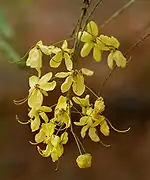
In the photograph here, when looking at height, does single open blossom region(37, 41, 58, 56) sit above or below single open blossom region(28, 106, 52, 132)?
above

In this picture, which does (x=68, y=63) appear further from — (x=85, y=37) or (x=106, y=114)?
(x=106, y=114)

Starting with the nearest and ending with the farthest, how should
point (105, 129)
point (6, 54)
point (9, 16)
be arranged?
point (105, 129) → point (6, 54) → point (9, 16)

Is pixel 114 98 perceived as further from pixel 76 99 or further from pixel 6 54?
pixel 76 99

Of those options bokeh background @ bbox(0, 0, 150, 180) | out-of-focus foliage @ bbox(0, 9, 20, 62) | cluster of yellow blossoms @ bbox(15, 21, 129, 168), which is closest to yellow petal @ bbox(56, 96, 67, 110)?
cluster of yellow blossoms @ bbox(15, 21, 129, 168)

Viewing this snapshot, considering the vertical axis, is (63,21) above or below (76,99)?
above

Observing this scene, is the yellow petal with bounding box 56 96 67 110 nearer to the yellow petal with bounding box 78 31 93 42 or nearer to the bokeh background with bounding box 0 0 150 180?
the yellow petal with bounding box 78 31 93 42

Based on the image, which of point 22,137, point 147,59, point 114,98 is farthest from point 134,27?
point 22,137

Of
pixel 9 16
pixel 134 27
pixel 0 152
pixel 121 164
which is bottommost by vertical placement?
pixel 121 164

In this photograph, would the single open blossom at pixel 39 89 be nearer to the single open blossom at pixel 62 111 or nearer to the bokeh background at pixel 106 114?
the single open blossom at pixel 62 111
